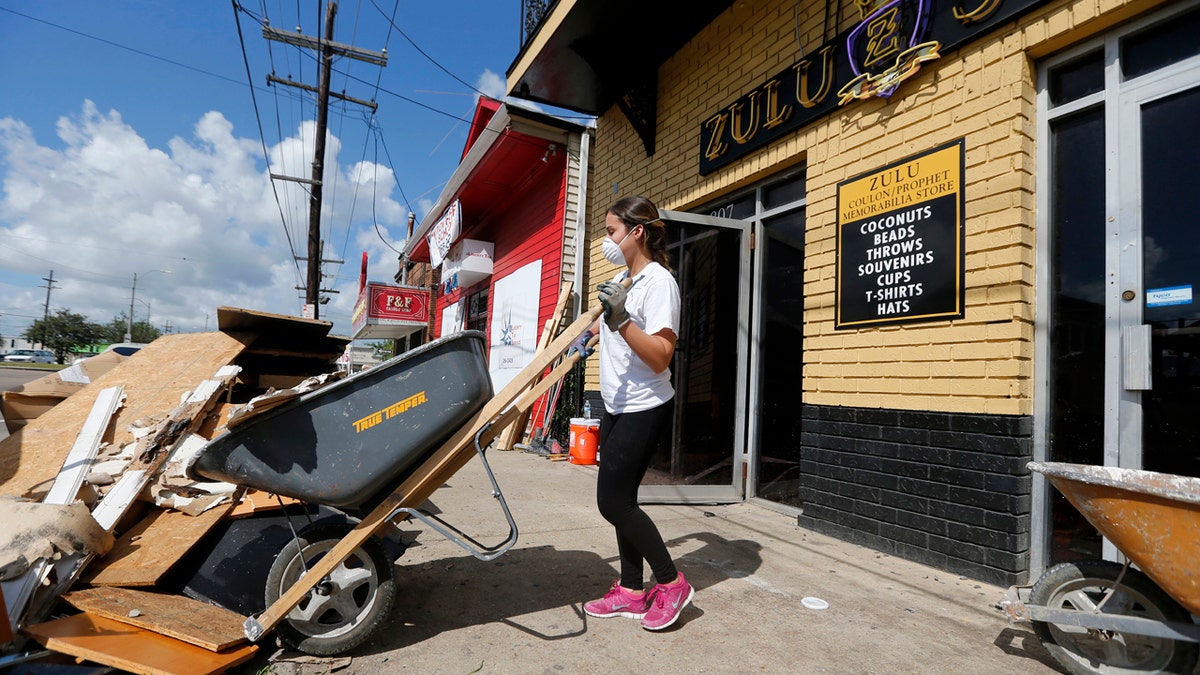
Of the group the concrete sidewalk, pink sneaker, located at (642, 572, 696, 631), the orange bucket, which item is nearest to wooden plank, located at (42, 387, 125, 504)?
the concrete sidewalk

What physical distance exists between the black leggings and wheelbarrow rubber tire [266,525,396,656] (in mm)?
912

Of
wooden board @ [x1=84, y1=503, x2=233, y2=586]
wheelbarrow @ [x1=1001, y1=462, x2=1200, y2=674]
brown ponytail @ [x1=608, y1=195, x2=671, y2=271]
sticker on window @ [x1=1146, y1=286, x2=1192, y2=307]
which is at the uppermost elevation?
brown ponytail @ [x1=608, y1=195, x2=671, y2=271]

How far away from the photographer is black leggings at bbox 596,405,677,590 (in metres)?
2.47

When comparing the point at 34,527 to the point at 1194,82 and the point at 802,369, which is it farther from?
the point at 1194,82

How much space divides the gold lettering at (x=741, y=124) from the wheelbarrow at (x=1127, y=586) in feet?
12.4

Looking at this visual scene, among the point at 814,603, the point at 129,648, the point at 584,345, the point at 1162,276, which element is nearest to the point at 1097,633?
the point at 814,603

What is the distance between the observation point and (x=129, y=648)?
199cm

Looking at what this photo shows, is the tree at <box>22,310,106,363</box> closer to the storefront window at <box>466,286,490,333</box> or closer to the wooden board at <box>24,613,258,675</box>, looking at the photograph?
the storefront window at <box>466,286,490,333</box>

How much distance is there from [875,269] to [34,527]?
172 inches

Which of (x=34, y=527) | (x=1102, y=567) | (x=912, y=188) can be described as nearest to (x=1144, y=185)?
(x=912, y=188)

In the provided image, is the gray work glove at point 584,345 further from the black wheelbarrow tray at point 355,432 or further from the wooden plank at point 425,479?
the black wheelbarrow tray at point 355,432

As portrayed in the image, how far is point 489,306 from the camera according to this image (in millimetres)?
11875

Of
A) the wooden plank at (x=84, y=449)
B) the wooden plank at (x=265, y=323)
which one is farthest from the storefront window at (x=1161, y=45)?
the wooden plank at (x=84, y=449)

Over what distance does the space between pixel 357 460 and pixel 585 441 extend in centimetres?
507
